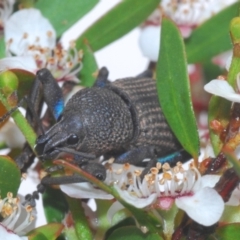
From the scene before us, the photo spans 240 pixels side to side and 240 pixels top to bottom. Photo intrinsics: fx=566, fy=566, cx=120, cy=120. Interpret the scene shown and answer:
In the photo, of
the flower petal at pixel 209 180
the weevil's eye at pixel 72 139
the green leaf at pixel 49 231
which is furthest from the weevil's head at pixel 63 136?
the flower petal at pixel 209 180

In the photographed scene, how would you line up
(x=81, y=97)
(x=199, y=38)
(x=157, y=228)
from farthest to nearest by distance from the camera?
(x=199, y=38) → (x=81, y=97) → (x=157, y=228)

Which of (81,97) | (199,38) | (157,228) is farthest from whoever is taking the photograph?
(199,38)

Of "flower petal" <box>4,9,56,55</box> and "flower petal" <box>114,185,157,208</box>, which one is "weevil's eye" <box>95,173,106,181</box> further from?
"flower petal" <box>4,9,56,55</box>

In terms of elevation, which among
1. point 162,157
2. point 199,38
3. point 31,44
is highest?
point 31,44

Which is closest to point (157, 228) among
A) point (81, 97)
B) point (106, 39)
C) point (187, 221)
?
point (187, 221)

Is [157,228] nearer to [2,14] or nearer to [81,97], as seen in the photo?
[81,97]

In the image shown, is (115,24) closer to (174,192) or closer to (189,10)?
(189,10)
